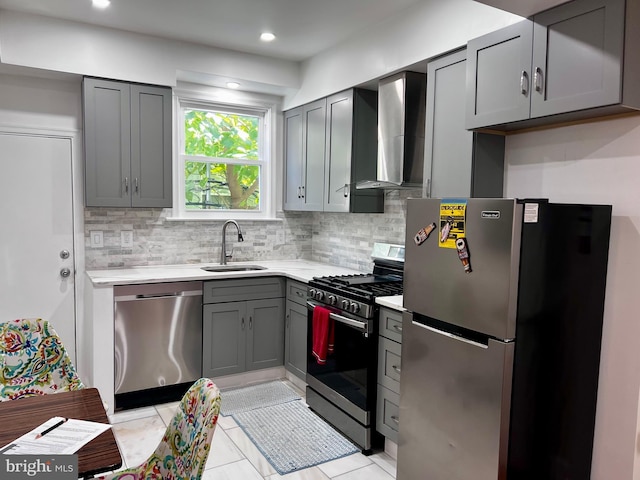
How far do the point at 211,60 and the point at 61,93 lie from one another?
1213mm

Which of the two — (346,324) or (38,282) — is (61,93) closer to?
(38,282)

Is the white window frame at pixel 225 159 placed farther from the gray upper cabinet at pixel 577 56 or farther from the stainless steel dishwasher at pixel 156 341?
the gray upper cabinet at pixel 577 56

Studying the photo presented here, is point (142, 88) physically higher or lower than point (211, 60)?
lower

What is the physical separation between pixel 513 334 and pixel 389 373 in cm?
103

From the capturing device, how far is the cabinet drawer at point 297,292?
3719 millimetres

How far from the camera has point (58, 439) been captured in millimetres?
1459

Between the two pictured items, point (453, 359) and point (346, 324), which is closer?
point (453, 359)

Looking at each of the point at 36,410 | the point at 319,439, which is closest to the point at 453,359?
the point at 319,439

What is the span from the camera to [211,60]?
393 centimetres

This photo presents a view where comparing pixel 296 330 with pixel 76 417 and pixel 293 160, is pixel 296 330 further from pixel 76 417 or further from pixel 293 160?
pixel 76 417

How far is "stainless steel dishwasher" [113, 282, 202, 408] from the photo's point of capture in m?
3.42

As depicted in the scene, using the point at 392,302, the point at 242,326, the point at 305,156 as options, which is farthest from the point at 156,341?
the point at 305,156

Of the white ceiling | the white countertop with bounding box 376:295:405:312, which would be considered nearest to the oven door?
A: the white countertop with bounding box 376:295:405:312

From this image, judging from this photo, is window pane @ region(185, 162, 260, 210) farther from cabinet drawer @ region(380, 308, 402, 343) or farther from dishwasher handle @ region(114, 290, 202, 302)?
cabinet drawer @ region(380, 308, 402, 343)
